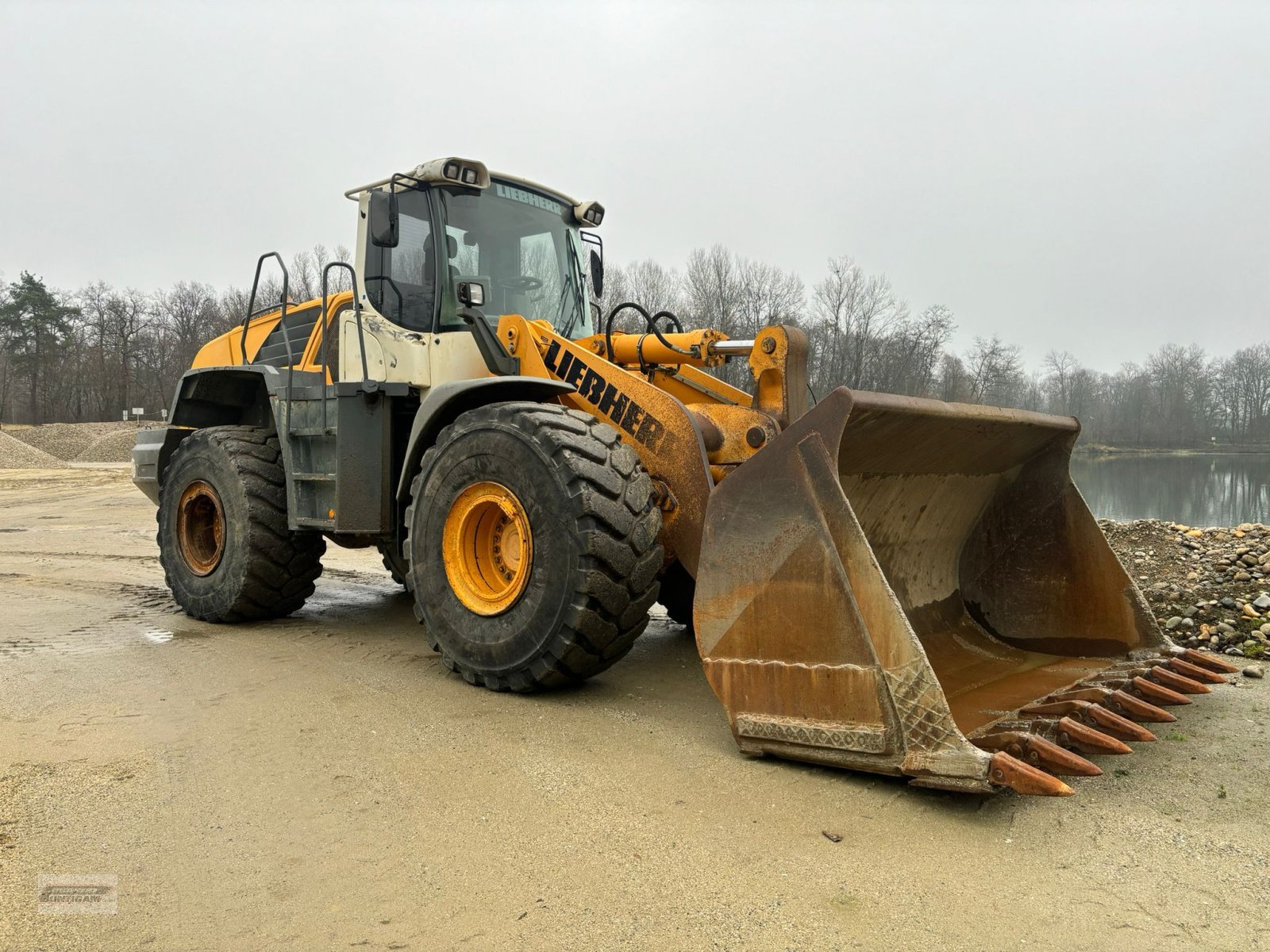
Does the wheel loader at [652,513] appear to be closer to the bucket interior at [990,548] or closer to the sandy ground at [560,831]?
the bucket interior at [990,548]

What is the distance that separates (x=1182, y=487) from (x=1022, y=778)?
27164 millimetres

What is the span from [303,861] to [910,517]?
306cm

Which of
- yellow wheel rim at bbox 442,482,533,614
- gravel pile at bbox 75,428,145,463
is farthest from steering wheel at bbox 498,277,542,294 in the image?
gravel pile at bbox 75,428,145,463

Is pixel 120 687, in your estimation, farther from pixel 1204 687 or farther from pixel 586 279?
pixel 1204 687

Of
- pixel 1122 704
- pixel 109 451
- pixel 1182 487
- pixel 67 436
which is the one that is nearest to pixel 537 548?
pixel 1122 704

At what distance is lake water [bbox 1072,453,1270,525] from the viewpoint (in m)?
17.9

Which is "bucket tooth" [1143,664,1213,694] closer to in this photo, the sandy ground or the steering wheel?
the sandy ground

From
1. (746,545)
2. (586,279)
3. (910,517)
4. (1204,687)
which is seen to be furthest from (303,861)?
(586,279)

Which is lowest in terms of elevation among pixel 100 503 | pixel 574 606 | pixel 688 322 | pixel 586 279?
pixel 100 503

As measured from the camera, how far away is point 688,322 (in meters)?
37.3

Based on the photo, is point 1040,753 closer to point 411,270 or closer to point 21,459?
point 411,270

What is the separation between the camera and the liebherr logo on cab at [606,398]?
4.41 meters

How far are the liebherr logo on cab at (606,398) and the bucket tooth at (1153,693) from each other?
220 cm

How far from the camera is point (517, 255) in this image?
5680mm
